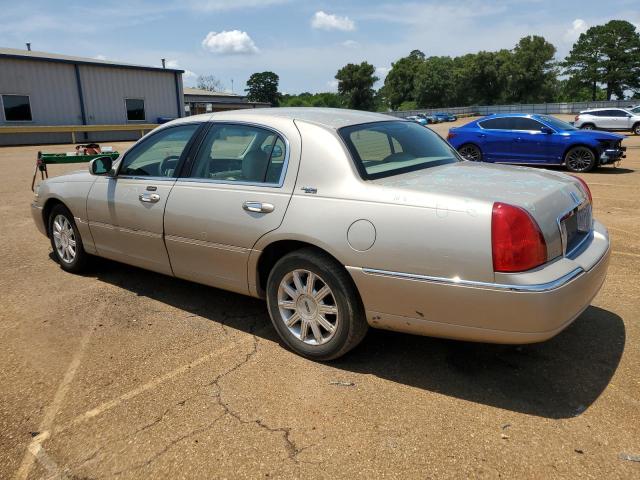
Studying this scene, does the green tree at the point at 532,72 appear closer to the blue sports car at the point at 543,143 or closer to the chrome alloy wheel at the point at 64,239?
the blue sports car at the point at 543,143

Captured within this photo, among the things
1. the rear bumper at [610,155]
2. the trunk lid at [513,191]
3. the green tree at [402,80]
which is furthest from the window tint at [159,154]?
the green tree at [402,80]

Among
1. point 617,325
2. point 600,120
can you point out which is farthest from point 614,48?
point 617,325

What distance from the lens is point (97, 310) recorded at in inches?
176

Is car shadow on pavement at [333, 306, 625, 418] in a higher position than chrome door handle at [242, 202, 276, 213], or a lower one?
lower

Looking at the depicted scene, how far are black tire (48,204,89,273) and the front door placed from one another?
436 millimetres

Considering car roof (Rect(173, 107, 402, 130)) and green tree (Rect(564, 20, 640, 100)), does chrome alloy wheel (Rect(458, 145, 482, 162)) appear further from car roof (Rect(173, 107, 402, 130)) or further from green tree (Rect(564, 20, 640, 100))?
green tree (Rect(564, 20, 640, 100))

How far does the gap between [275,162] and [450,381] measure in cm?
185

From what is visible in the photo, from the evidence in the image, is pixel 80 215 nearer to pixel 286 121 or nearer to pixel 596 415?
pixel 286 121

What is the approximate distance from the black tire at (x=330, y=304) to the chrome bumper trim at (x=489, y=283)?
247 millimetres

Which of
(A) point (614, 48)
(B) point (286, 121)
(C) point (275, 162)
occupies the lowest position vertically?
(C) point (275, 162)

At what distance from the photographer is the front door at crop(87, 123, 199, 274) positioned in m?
4.21

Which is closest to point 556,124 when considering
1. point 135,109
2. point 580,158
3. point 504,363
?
point 580,158

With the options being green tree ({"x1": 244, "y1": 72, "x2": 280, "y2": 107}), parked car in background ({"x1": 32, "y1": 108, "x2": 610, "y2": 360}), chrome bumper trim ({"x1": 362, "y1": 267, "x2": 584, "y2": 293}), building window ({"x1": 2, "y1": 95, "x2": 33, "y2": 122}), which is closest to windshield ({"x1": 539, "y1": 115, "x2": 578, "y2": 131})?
parked car in background ({"x1": 32, "y1": 108, "x2": 610, "y2": 360})

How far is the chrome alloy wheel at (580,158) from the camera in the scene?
12.8m
